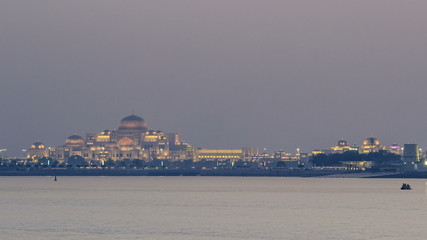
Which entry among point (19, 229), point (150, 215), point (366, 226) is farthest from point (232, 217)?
point (19, 229)

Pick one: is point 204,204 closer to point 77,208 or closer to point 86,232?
point 77,208

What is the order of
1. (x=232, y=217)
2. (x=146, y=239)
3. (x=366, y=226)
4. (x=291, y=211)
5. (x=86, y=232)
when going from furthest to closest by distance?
(x=291, y=211), (x=232, y=217), (x=366, y=226), (x=86, y=232), (x=146, y=239)

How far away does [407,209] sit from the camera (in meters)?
112

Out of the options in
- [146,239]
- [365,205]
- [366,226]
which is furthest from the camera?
[365,205]

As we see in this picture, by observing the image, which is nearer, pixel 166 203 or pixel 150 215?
pixel 150 215

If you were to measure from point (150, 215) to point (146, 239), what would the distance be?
25.8 m

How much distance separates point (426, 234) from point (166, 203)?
51.8 meters

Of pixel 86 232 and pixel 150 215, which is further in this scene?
pixel 150 215

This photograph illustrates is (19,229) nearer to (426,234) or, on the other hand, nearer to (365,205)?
Answer: (426,234)

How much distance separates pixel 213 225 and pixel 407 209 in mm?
32625

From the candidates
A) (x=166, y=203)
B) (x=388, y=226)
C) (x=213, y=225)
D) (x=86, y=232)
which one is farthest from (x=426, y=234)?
(x=166, y=203)

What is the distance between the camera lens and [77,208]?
113 meters

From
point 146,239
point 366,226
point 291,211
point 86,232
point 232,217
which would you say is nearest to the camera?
point 146,239

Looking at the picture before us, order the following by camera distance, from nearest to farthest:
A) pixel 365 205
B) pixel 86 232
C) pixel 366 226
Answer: pixel 86 232 < pixel 366 226 < pixel 365 205
